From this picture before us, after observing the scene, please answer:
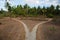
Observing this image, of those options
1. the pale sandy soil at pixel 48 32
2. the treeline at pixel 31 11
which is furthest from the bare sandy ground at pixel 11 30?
the pale sandy soil at pixel 48 32

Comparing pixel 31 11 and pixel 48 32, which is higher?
pixel 31 11

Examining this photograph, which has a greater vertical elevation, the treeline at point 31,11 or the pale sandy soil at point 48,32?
the treeline at point 31,11

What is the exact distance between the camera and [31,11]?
14.7 ft

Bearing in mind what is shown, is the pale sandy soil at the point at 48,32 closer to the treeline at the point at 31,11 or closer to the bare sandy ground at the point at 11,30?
the treeline at the point at 31,11

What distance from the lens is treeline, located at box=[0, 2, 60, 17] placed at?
4395 millimetres

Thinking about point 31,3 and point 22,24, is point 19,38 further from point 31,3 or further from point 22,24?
point 31,3

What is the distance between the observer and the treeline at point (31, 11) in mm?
4395

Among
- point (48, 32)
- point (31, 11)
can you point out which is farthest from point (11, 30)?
point (48, 32)

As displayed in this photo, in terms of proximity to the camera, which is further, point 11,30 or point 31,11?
point 31,11

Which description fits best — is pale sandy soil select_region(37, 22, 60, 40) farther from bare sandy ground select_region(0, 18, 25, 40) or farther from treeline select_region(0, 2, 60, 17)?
bare sandy ground select_region(0, 18, 25, 40)

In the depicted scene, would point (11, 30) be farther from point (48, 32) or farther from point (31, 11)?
point (48, 32)

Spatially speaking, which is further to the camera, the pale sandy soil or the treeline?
the treeline

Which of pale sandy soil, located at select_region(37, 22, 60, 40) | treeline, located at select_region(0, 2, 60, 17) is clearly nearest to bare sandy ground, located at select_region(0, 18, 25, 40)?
treeline, located at select_region(0, 2, 60, 17)

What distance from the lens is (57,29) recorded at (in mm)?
4238
